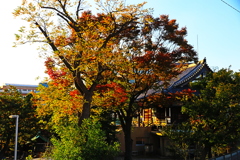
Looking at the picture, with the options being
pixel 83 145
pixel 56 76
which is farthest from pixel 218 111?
pixel 56 76

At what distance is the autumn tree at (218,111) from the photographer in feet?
54.1

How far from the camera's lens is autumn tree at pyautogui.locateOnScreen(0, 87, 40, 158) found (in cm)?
2534

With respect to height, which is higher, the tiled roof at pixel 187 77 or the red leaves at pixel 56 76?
the tiled roof at pixel 187 77

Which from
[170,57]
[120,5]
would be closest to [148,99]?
[170,57]

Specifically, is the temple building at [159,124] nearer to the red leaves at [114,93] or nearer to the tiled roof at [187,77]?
the tiled roof at [187,77]

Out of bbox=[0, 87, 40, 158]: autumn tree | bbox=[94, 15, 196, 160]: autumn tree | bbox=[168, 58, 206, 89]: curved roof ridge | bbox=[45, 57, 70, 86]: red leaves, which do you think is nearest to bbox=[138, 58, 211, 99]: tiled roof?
bbox=[168, 58, 206, 89]: curved roof ridge

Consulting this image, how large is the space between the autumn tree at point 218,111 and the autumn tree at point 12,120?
54.8 ft

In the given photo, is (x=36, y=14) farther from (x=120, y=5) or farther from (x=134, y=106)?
(x=134, y=106)

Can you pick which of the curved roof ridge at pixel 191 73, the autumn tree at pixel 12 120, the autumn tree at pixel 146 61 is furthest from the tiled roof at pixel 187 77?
the autumn tree at pixel 12 120

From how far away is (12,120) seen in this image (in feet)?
84.0

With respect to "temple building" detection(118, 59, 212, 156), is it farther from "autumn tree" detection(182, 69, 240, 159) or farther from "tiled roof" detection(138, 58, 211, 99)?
"autumn tree" detection(182, 69, 240, 159)

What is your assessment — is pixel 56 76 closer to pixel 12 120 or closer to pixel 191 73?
pixel 12 120

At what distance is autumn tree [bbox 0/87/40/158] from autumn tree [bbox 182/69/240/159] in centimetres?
1670

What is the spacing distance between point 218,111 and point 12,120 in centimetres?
1950
